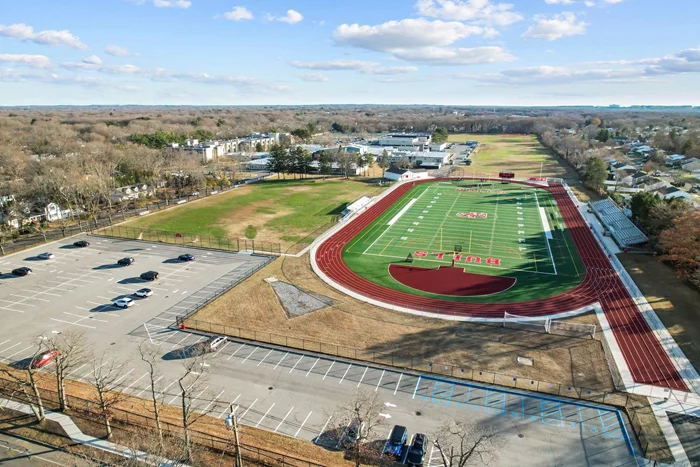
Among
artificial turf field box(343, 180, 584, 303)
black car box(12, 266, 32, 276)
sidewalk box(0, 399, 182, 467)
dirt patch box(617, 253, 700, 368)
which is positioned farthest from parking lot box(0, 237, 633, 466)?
artificial turf field box(343, 180, 584, 303)

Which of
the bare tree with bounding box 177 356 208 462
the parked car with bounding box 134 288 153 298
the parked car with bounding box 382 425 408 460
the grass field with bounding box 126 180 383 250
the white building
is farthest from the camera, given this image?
the white building

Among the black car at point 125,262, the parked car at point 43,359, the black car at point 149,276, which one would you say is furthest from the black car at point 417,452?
the black car at point 125,262

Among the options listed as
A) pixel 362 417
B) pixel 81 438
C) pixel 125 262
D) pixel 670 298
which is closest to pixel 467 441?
pixel 362 417

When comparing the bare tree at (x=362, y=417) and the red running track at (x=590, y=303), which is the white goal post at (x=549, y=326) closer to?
the red running track at (x=590, y=303)

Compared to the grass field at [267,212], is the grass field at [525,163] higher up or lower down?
higher up

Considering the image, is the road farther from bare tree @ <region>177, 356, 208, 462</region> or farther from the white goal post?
the white goal post
